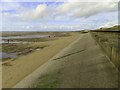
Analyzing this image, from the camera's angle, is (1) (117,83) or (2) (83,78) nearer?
(1) (117,83)

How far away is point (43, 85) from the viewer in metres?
9.50

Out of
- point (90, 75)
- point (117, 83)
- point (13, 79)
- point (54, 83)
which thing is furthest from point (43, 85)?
point (13, 79)

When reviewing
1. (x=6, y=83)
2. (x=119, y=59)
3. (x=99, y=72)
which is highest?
(x=119, y=59)

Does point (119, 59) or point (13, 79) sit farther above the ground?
point (119, 59)

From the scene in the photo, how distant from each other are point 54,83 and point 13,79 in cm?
434

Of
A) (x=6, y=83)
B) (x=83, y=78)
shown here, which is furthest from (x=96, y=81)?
(x=6, y=83)

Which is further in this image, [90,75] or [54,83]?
[90,75]

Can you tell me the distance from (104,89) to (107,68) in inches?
120

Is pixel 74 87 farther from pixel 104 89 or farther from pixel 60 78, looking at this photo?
pixel 60 78

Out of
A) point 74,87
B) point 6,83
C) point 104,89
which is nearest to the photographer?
point 104,89

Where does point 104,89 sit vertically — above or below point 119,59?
below

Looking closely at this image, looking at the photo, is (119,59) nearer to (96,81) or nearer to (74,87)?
(96,81)

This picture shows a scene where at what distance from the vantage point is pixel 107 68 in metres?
10.9

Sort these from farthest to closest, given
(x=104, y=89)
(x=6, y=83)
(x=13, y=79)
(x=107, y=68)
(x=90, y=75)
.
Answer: (x=13, y=79) → (x=6, y=83) → (x=107, y=68) → (x=90, y=75) → (x=104, y=89)
